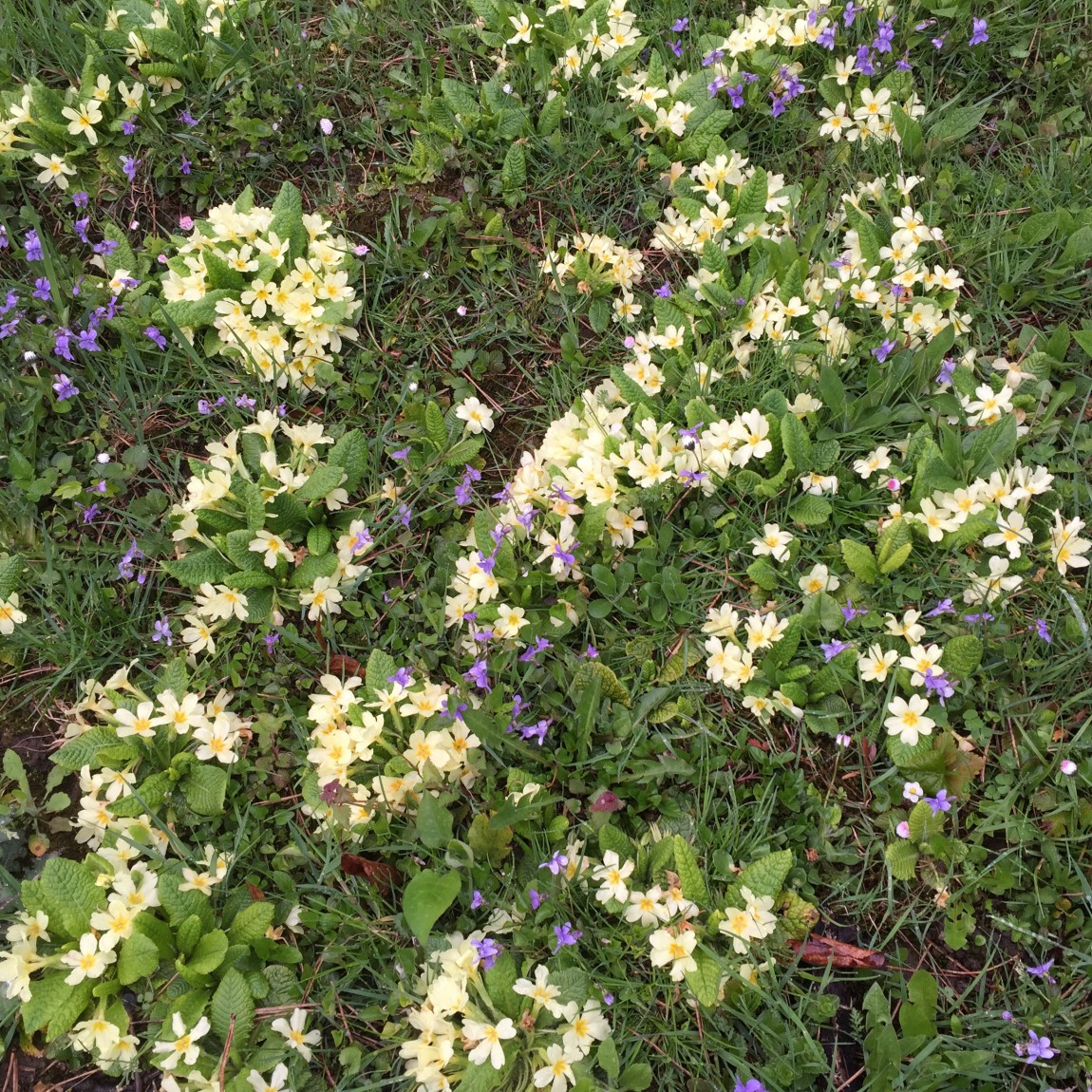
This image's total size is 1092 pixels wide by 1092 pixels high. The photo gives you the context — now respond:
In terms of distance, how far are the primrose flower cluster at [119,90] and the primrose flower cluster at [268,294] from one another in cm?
59

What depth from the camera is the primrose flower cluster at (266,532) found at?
9.40 feet

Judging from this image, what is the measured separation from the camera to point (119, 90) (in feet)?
11.7

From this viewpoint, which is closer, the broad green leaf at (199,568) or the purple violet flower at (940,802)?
the purple violet flower at (940,802)

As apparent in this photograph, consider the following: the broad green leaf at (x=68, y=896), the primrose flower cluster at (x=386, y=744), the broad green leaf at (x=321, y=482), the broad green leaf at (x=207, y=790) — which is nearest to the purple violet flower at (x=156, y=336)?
the broad green leaf at (x=321, y=482)

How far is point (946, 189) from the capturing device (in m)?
3.41

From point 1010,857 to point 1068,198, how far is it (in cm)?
244

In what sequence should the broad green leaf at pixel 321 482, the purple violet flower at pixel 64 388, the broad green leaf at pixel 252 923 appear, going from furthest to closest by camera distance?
the purple violet flower at pixel 64 388
the broad green leaf at pixel 321 482
the broad green leaf at pixel 252 923

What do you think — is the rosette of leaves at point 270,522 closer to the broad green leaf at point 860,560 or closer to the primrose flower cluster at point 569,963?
the primrose flower cluster at point 569,963

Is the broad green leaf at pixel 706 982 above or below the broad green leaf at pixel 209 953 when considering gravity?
below

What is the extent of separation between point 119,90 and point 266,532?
2.01 meters

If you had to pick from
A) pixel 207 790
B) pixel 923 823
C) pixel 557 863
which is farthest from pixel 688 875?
pixel 207 790

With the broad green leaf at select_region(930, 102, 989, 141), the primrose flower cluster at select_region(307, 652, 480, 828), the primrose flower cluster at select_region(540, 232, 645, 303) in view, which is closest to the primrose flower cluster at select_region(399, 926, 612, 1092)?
the primrose flower cluster at select_region(307, 652, 480, 828)

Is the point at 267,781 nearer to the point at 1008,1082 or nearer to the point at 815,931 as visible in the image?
the point at 815,931

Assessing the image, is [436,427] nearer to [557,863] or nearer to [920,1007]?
[557,863]
